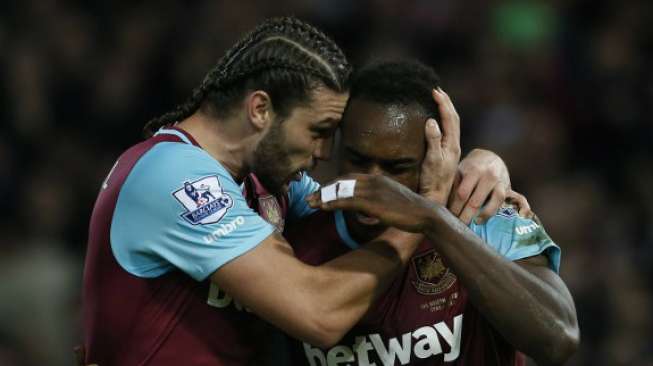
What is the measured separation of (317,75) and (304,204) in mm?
657

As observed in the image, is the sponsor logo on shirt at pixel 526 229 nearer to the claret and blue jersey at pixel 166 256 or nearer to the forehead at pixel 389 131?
the forehead at pixel 389 131

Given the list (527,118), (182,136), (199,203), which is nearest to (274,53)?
(182,136)

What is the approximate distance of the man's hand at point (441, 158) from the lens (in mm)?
4033

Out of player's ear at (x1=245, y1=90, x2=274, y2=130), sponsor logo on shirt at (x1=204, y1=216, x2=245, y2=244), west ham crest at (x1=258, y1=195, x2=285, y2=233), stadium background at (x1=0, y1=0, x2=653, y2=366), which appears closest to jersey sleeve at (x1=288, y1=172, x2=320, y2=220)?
west ham crest at (x1=258, y1=195, x2=285, y2=233)

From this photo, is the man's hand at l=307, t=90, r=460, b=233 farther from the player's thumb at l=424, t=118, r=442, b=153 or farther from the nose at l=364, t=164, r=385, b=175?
the nose at l=364, t=164, r=385, b=175

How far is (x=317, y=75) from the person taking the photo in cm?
429

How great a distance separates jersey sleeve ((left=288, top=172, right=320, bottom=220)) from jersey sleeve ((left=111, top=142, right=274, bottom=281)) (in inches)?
27.0

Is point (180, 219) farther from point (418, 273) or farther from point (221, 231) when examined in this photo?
point (418, 273)

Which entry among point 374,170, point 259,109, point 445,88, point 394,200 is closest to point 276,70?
point 259,109

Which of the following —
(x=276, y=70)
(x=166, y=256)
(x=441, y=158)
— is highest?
(x=276, y=70)

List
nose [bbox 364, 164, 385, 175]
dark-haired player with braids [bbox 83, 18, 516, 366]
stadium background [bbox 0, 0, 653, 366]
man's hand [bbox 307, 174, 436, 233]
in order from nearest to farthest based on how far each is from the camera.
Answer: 1. man's hand [bbox 307, 174, 436, 233]
2. dark-haired player with braids [bbox 83, 18, 516, 366]
3. nose [bbox 364, 164, 385, 175]
4. stadium background [bbox 0, 0, 653, 366]

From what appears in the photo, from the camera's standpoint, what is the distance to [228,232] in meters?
3.87

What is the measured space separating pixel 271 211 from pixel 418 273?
2.16ft

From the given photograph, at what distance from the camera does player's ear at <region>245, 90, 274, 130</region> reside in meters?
4.28
